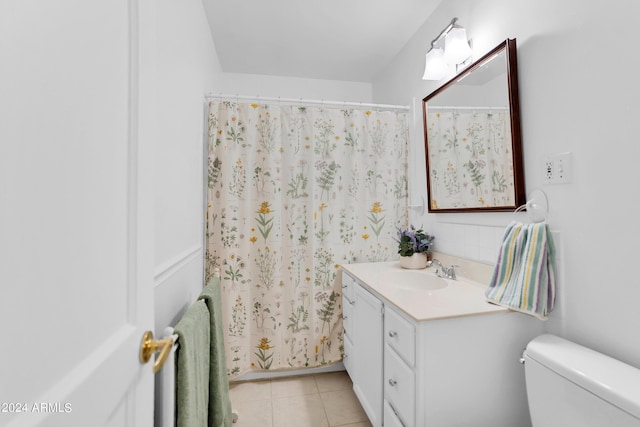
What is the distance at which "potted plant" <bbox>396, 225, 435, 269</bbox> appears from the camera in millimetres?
1920

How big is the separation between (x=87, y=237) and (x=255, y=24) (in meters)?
2.05

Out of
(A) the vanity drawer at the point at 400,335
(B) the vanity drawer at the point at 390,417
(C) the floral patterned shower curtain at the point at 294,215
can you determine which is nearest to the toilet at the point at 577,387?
(A) the vanity drawer at the point at 400,335

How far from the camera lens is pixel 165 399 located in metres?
0.78

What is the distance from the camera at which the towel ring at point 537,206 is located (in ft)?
3.94

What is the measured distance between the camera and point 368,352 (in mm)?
1598

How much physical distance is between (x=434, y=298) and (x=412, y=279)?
52cm

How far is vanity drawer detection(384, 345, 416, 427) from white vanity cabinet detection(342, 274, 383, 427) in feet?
0.28

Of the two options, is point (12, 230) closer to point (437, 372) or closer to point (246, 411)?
point (437, 372)

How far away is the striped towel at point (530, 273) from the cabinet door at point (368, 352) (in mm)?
553

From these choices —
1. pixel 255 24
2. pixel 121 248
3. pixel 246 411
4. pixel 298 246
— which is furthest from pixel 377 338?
pixel 255 24

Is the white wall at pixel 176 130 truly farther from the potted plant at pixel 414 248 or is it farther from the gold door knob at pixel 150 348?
the potted plant at pixel 414 248

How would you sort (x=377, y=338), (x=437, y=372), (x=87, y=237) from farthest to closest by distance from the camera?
(x=377, y=338)
(x=437, y=372)
(x=87, y=237)

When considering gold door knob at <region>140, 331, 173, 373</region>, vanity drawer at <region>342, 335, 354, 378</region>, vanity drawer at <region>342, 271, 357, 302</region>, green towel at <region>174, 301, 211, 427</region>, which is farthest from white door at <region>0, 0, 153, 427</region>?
vanity drawer at <region>342, 335, 354, 378</region>

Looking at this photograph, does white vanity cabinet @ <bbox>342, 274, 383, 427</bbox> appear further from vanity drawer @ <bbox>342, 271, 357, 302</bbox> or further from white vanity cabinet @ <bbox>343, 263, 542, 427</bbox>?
white vanity cabinet @ <bbox>343, 263, 542, 427</bbox>
